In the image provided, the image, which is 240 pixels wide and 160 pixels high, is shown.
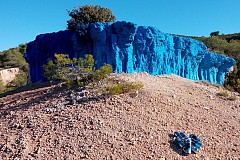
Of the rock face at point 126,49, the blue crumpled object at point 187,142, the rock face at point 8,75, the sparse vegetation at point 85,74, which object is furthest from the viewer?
the rock face at point 8,75

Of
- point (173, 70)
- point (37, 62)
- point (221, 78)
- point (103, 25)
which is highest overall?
point (103, 25)

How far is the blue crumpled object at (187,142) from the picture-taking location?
6.14 metres

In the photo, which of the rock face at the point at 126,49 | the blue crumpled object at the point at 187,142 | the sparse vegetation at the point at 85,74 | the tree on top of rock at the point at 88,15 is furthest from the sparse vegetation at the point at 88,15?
the blue crumpled object at the point at 187,142

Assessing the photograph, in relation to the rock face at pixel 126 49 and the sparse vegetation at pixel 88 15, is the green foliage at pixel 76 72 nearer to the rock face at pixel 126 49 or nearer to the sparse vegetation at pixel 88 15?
the rock face at pixel 126 49

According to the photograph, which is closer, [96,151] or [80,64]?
[96,151]

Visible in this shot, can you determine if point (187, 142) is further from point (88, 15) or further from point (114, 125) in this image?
point (88, 15)

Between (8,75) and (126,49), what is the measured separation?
78.9 ft

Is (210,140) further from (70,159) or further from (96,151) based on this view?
(70,159)

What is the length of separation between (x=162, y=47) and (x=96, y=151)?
23.3ft

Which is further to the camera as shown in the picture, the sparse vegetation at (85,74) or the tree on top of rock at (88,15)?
the tree on top of rock at (88,15)

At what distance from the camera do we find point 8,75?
31.2 meters

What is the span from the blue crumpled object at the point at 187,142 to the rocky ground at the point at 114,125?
0.11 meters

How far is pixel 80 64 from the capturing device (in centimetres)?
964

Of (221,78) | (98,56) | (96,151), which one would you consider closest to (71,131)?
(96,151)
